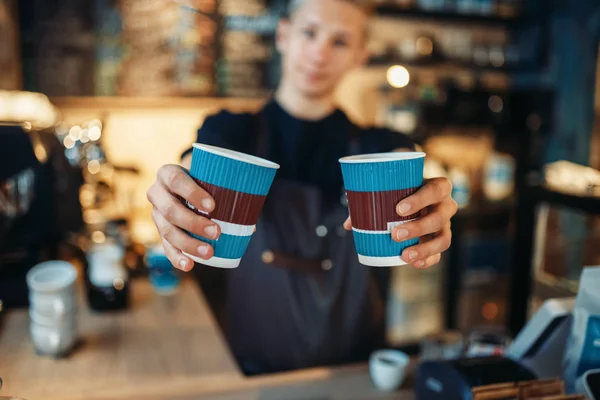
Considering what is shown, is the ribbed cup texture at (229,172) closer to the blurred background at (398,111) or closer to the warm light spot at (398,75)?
the blurred background at (398,111)

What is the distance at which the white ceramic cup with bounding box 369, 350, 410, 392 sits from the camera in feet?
3.77

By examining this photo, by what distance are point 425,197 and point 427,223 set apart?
1.6 inches

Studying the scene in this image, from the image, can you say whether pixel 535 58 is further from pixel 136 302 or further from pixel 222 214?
pixel 222 214

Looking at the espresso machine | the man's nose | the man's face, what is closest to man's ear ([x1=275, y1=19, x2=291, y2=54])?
the man's face

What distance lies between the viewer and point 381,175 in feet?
2.20

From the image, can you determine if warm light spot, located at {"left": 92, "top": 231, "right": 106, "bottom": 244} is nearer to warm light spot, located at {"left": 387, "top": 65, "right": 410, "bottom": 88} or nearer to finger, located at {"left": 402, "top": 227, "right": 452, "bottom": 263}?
finger, located at {"left": 402, "top": 227, "right": 452, "bottom": 263}

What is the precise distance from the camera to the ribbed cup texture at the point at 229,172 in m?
0.65

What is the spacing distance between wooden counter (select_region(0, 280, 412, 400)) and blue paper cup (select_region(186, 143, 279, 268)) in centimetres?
57

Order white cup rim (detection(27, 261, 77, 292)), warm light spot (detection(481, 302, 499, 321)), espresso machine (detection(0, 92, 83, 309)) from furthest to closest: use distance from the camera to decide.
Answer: warm light spot (detection(481, 302, 499, 321)) → white cup rim (detection(27, 261, 77, 292)) → espresso machine (detection(0, 92, 83, 309))

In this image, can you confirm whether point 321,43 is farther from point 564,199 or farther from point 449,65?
point 449,65

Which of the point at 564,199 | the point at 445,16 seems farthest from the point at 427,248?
the point at 445,16

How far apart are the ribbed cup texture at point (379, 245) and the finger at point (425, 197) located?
40 millimetres

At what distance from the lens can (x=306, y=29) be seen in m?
1.49

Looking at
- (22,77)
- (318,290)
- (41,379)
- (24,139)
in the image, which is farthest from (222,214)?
(22,77)
